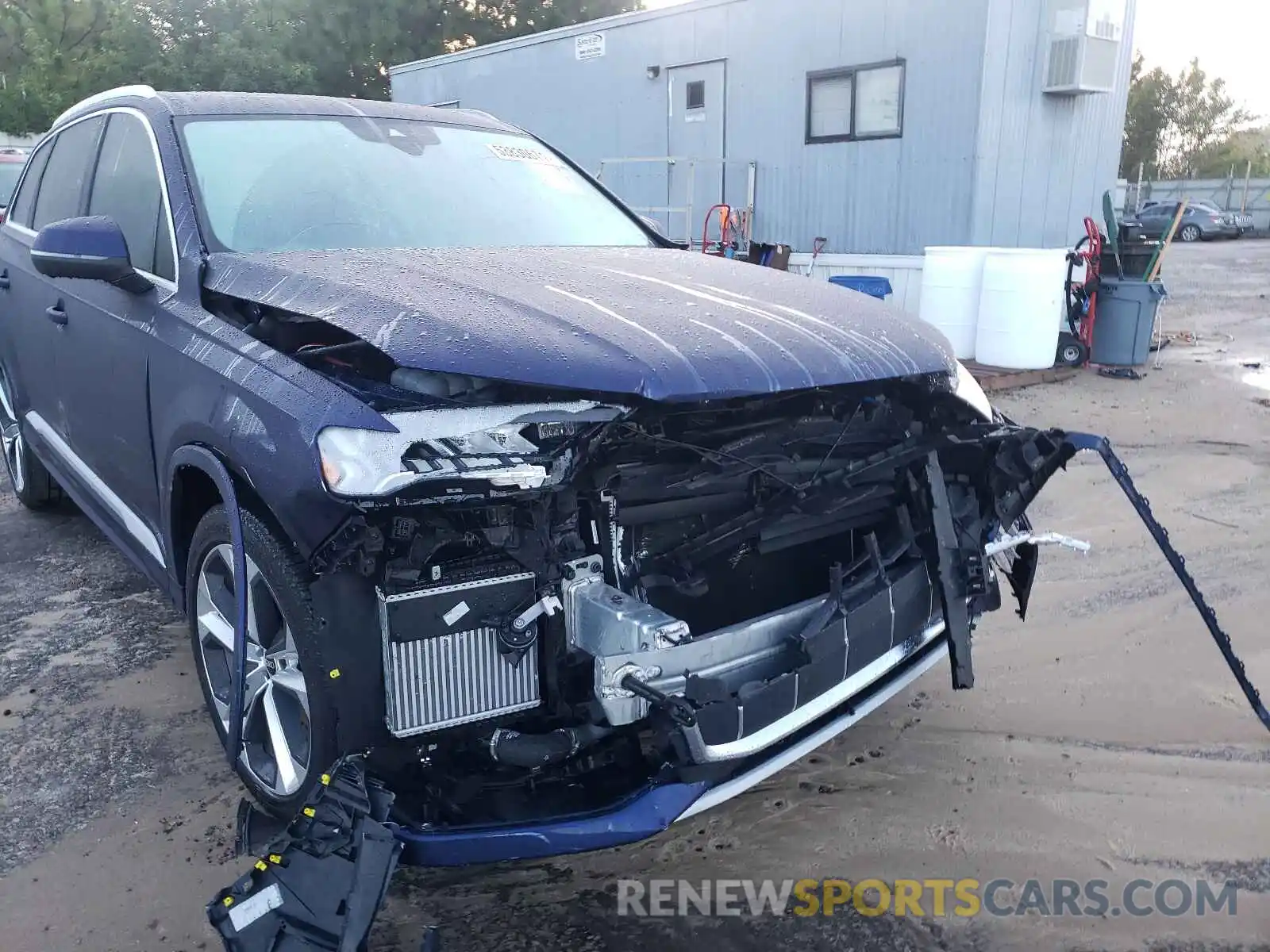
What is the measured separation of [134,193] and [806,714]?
269cm

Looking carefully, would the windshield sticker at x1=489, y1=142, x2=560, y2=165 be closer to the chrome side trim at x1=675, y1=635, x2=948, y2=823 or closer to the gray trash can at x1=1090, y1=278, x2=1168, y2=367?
the chrome side trim at x1=675, y1=635, x2=948, y2=823

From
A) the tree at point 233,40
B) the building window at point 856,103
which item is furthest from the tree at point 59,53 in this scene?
the building window at point 856,103

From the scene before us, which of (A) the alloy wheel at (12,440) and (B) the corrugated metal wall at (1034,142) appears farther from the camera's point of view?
(B) the corrugated metal wall at (1034,142)

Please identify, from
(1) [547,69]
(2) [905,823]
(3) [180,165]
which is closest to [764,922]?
(2) [905,823]

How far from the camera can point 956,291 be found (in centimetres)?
926

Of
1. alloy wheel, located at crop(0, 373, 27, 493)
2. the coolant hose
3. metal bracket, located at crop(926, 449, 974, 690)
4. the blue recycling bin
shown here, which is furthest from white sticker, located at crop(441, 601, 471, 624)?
the blue recycling bin

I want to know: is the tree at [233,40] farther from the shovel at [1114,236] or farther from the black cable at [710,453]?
the black cable at [710,453]

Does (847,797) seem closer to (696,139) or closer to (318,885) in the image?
(318,885)

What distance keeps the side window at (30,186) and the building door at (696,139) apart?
822 centimetres

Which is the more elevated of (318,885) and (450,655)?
(450,655)

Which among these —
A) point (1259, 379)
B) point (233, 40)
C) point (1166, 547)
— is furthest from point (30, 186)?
point (233, 40)

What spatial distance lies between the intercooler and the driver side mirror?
1.50m

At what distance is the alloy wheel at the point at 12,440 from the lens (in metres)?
4.88

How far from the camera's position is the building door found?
12.0 metres
